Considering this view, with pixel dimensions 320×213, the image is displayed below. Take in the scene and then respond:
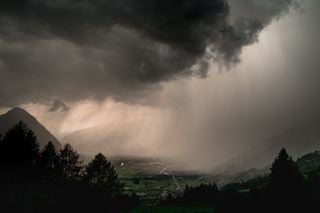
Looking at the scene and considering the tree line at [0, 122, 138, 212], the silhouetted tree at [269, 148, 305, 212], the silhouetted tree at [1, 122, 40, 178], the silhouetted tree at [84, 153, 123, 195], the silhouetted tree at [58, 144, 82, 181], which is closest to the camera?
the tree line at [0, 122, 138, 212]

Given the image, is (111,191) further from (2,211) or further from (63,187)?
(2,211)

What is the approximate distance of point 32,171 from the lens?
76.7m

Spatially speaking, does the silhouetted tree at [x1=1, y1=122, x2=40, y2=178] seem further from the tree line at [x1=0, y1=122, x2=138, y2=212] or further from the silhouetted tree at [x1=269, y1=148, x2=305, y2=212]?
the silhouetted tree at [x1=269, y1=148, x2=305, y2=212]

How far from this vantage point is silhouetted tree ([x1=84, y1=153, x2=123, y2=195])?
95.3 meters

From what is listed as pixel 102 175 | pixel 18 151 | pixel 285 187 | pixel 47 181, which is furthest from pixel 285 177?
pixel 18 151

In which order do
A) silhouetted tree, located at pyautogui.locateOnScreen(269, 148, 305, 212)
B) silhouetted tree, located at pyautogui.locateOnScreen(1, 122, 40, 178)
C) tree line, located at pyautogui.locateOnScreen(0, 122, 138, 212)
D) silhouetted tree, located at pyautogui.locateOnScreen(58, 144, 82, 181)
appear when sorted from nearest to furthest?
tree line, located at pyautogui.locateOnScreen(0, 122, 138, 212) < silhouetted tree, located at pyautogui.locateOnScreen(1, 122, 40, 178) < silhouetted tree, located at pyautogui.locateOnScreen(269, 148, 305, 212) < silhouetted tree, located at pyautogui.locateOnScreen(58, 144, 82, 181)

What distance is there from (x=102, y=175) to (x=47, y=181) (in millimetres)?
16907

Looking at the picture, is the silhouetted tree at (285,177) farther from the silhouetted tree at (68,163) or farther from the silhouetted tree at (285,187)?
the silhouetted tree at (68,163)

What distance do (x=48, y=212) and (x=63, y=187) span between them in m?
10.5

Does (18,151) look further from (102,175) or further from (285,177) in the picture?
(285,177)

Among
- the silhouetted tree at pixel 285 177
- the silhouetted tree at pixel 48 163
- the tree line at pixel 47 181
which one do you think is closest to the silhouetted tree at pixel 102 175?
the tree line at pixel 47 181

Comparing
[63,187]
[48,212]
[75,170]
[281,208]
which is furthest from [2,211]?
[281,208]

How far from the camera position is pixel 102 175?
97.1 metres

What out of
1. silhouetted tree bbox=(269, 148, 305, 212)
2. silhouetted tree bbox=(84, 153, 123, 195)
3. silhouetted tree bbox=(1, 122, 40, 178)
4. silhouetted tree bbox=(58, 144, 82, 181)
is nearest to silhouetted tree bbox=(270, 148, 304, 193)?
silhouetted tree bbox=(269, 148, 305, 212)
